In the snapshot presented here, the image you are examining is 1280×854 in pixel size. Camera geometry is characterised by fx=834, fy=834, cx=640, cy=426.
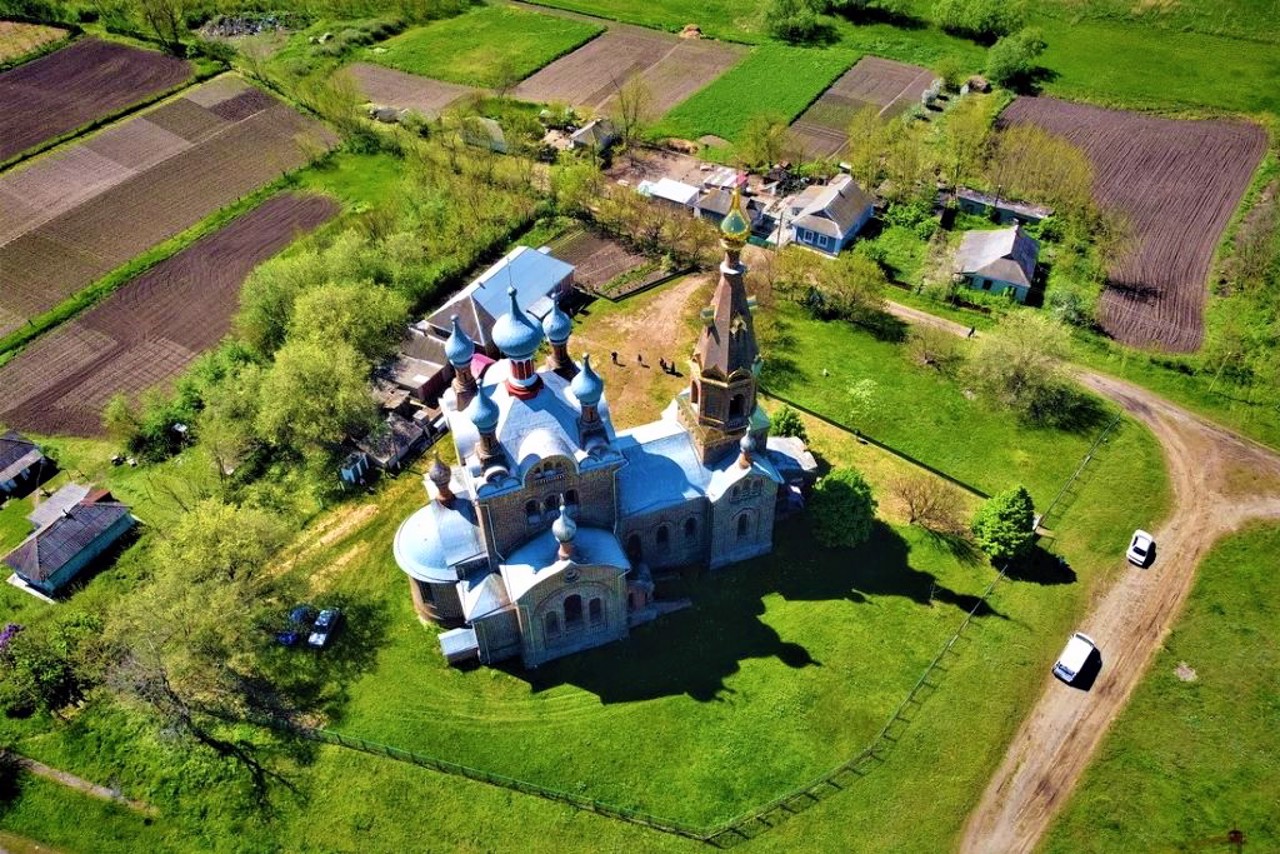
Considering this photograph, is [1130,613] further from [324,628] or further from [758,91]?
[758,91]

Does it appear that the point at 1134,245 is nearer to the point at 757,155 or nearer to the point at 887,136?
the point at 887,136

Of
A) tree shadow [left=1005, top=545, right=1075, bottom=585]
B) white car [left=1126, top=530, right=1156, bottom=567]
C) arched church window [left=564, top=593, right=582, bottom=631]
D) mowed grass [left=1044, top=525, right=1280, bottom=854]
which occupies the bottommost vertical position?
mowed grass [left=1044, top=525, right=1280, bottom=854]

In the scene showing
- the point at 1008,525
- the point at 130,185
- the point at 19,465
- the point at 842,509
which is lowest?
the point at 19,465

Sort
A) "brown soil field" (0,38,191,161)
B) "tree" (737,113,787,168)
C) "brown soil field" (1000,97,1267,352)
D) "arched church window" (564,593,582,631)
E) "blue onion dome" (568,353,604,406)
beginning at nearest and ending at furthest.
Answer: "blue onion dome" (568,353,604,406) < "arched church window" (564,593,582,631) < "brown soil field" (1000,97,1267,352) < "tree" (737,113,787,168) < "brown soil field" (0,38,191,161)

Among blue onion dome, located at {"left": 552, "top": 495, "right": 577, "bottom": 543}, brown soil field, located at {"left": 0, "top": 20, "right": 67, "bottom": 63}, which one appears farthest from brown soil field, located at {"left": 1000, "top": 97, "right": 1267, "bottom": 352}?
brown soil field, located at {"left": 0, "top": 20, "right": 67, "bottom": 63}

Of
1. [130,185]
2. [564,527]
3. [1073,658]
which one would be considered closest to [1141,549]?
[1073,658]

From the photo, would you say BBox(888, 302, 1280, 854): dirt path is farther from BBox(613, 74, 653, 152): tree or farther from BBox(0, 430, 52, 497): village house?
BBox(0, 430, 52, 497): village house

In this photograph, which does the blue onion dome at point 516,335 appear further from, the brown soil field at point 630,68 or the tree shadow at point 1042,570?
the brown soil field at point 630,68
